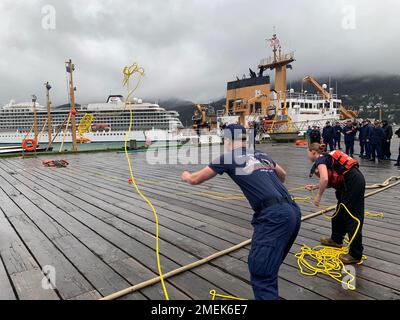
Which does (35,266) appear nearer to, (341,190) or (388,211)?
(341,190)

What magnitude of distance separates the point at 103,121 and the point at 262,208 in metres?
62.8

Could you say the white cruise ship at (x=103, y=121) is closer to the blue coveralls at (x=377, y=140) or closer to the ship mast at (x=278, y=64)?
the ship mast at (x=278, y=64)

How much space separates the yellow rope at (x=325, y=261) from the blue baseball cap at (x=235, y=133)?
1451mm

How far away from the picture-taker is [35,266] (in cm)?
280

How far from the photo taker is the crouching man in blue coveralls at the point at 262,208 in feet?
6.48

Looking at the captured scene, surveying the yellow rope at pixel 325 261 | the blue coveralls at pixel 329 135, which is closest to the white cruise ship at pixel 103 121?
the blue coveralls at pixel 329 135

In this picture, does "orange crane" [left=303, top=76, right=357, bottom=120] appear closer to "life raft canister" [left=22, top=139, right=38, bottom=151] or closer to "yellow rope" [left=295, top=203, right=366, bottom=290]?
"life raft canister" [left=22, top=139, right=38, bottom=151]

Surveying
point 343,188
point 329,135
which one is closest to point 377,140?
point 329,135

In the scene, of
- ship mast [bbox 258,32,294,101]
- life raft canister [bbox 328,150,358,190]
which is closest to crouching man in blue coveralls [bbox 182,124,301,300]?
life raft canister [bbox 328,150,358,190]

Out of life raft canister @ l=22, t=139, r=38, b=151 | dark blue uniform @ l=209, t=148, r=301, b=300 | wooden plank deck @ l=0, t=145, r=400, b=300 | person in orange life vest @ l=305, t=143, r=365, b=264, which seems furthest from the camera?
life raft canister @ l=22, t=139, r=38, b=151

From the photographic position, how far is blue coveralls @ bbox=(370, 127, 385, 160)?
1098 centimetres

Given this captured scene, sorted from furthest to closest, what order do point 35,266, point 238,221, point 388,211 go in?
point 388,211
point 238,221
point 35,266
